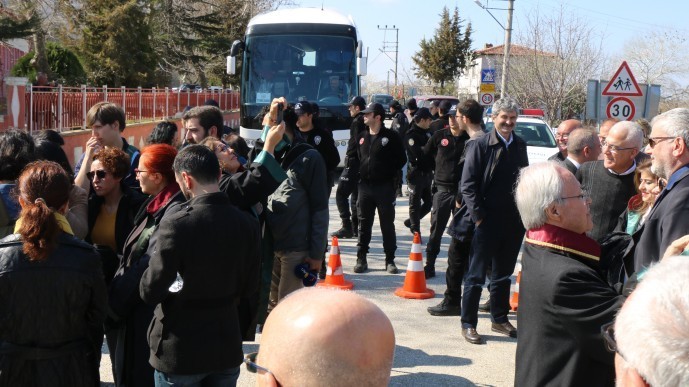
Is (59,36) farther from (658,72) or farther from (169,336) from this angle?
(169,336)

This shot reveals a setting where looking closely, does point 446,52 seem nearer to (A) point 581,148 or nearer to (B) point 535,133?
(B) point 535,133

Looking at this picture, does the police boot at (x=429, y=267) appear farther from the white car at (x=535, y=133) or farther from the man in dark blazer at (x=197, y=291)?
the white car at (x=535, y=133)

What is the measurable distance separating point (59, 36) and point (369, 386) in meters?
44.0

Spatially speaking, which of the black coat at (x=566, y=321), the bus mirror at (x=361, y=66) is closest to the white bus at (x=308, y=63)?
the bus mirror at (x=361, y=66)

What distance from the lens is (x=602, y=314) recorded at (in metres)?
2.72

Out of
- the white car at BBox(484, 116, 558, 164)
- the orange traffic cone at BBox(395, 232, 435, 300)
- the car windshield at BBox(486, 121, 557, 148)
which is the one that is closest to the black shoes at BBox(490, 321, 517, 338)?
the orange traffic cone at BBox(395, 232, 435, 300)

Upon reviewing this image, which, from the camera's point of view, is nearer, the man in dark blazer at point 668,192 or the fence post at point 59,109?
the man in dark blazer at point 668,192

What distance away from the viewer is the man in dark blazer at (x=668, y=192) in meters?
3.50

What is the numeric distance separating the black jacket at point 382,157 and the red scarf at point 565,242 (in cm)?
521

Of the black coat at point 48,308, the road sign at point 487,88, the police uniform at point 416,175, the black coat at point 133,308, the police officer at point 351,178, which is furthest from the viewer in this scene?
the road sign at point 487,88

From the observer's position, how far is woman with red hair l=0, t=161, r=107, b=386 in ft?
10.9

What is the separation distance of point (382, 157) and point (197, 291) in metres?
5.14

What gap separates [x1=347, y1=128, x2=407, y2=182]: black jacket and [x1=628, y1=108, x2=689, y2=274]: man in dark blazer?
14.7ft

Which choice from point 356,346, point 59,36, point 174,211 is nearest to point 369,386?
point 356,346
